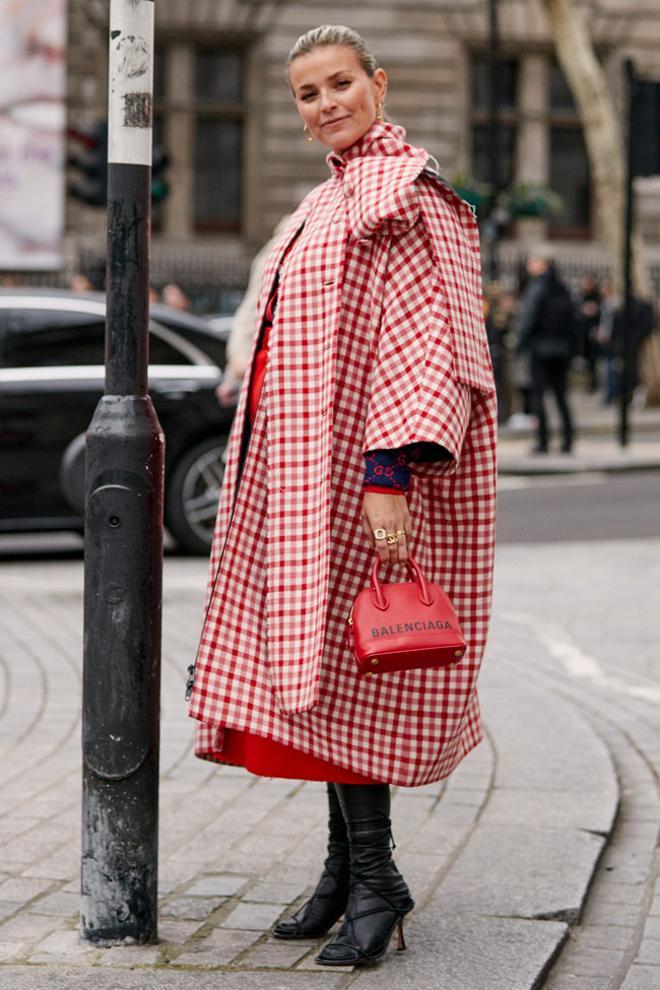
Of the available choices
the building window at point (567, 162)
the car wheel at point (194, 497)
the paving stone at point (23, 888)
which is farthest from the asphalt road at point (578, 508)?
the building window at point (567, 162)

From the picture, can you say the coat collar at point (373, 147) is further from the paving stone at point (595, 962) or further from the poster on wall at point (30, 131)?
the poster on wall at point (30, 131)

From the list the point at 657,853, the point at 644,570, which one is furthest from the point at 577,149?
the point at 657,853

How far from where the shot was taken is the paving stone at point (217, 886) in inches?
166

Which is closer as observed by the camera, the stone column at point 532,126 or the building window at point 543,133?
the building window at point 543,133

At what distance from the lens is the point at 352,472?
3.67 meters

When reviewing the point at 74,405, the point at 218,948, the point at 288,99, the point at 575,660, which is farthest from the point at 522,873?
the point at 288,99

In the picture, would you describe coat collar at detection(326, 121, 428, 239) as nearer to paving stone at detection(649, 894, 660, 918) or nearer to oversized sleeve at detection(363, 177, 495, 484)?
oversized sleeve at detection(363, 177, 495, 484)

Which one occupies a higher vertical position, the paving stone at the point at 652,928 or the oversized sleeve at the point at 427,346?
the oversized sleeve at the point at 427,346

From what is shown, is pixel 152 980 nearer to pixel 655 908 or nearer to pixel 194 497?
pixel 655 908

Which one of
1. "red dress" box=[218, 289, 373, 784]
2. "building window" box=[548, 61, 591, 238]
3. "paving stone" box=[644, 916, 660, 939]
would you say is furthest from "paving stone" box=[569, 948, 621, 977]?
"building window" box=[548, 61, 591, 238]

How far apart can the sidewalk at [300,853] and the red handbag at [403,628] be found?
642 mm

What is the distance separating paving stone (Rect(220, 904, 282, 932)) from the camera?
3.98 metres

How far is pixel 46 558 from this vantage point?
1060 centimetres

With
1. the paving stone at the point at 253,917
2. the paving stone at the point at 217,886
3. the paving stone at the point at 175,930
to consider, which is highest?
the paving stone at the point at 175,930
